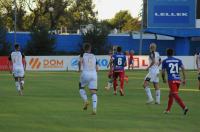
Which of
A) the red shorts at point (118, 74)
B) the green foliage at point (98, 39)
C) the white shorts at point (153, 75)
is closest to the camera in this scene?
the white shorts at point (153, 75)

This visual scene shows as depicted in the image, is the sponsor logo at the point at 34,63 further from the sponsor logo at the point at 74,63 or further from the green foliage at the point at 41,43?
the green foliage at the point at 41,43

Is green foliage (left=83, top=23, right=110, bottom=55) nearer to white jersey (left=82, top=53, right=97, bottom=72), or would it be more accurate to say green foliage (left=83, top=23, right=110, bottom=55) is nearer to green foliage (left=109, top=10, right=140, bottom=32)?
white jersey (left=82, top=53, right=97, bottom=72)

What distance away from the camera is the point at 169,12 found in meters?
66.2

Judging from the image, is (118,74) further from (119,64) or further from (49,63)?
(49,63)

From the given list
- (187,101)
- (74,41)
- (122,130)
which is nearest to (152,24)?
(74,41)

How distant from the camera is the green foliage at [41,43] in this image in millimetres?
71438

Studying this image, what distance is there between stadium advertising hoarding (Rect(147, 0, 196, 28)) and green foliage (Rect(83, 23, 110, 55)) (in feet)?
29.0

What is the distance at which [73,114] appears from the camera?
1764 cm

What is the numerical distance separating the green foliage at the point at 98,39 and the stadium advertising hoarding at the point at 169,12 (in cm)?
883

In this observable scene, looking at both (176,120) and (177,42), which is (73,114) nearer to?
(176,120)

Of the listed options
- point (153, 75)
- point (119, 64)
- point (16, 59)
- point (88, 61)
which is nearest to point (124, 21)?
point (119, 64)

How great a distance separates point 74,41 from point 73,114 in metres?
60.7

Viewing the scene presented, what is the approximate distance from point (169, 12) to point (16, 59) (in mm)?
42681

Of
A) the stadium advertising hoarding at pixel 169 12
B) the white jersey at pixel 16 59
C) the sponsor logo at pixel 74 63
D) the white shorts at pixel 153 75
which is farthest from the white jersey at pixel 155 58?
the stadium advertising hoarding at pixel 169 12
